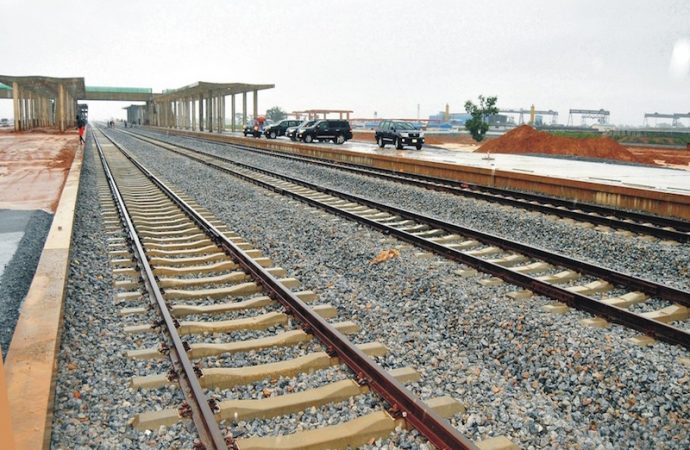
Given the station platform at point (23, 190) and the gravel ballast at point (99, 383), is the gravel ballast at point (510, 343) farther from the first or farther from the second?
the station platform at point (23, 190)

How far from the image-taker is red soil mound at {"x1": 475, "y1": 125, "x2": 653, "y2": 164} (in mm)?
32912

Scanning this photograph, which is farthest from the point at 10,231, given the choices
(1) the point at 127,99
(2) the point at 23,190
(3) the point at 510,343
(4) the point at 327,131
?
(1) the point at 127,99

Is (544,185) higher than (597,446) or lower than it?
higher

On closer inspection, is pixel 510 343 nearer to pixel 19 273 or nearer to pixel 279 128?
pixel 19 273

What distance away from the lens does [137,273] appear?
7441mm

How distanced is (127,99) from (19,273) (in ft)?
342

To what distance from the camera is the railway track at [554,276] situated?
575 centimetres

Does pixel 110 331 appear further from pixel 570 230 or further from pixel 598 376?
pixel 570 230

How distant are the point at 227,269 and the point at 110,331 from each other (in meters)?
2.26

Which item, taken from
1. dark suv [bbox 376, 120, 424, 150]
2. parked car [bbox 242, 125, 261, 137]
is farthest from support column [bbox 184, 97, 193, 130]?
dark suv [bbox 376, 120, 424, 150]

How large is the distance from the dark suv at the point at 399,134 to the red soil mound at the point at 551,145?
4.99 metres

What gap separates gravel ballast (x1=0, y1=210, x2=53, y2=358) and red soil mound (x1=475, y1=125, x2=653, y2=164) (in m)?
27.8

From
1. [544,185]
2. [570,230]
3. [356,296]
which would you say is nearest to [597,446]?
[356,296]

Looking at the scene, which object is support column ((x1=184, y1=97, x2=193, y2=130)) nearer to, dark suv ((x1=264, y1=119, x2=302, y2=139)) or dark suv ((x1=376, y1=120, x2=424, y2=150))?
dark suv ((x1=264, y1=119, x2=302, y2=139))
